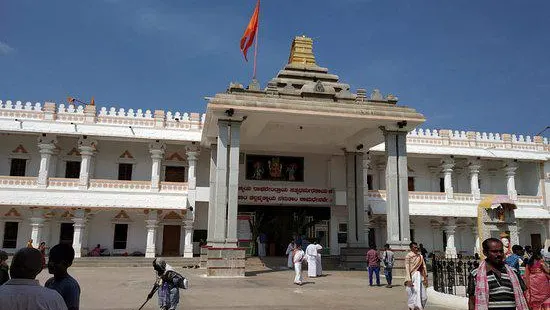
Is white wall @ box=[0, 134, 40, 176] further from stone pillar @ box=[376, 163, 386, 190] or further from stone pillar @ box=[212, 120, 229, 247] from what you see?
stone pillar @ box=[376, 163, 386, 190]

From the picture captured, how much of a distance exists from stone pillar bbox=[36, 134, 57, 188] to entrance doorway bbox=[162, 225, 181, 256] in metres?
6.94

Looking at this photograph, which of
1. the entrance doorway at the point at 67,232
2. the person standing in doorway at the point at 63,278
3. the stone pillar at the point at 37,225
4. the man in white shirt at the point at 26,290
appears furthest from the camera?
the entrance doorway at the point at 67,232

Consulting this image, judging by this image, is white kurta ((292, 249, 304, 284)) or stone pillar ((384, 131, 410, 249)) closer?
white kurta ((292, 249, 304, 284))

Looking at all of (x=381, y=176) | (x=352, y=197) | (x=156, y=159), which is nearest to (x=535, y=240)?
(x=381, y=176)

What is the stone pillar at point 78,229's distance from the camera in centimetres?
2220

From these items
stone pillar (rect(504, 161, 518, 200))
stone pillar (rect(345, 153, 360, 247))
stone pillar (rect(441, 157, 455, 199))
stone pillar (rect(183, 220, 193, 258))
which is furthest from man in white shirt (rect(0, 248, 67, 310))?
stone pillar (rect(504, 161, 518, 200))

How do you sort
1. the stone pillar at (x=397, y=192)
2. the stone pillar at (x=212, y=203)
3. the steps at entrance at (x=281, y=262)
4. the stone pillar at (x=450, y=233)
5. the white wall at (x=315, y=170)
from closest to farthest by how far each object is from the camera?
the stone pillar at (x=397, y=192), the stone pillar at (x=212, y=203), the steps at entrance at (x=281, y=262), the white wall at (x=315, y=170), the stone pillar at (x=450, y=233)

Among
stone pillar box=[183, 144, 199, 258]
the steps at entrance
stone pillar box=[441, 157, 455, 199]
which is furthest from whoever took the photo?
stone pillar box=[441, 157, 455, 199]

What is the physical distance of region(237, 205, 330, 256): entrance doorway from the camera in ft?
78.6

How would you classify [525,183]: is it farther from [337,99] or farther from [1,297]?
[1,297]

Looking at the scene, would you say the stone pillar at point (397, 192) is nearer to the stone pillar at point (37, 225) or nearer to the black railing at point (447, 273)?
the black railing at point (447, 273)

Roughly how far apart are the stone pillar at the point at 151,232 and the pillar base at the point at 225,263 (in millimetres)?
9136

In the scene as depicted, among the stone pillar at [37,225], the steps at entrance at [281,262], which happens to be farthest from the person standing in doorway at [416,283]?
the stone pillar at [37,225]

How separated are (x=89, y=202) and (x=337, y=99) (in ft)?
46.7
